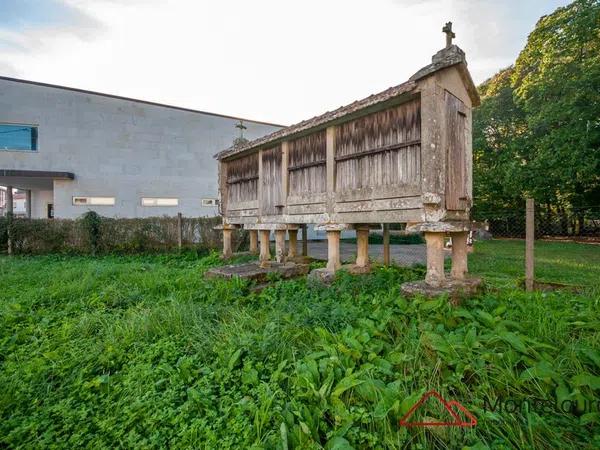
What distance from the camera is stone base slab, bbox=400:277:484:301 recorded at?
4.16m

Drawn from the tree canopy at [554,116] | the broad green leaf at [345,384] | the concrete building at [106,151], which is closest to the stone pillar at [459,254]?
the broad green leaf at [345,384]

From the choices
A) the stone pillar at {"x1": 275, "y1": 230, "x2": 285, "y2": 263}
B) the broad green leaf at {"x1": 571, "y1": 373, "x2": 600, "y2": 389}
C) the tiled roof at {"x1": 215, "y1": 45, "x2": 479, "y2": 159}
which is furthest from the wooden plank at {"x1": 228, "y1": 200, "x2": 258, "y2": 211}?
the broad green leaf at {"x1": 571, "y1": 373, "x2": 600, "y2": 389}

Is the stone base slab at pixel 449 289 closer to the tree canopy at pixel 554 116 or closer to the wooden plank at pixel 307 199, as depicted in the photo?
the wooden plank at pixel 307 199

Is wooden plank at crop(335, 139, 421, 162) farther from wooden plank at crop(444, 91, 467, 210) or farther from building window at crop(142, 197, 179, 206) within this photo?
building window at crop(142, 197, 179, 206)

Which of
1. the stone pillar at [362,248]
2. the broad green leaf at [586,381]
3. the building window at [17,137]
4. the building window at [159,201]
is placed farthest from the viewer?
the building window at [159,201]

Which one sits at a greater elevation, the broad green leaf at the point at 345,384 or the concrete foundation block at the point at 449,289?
the concrete foundation block at the point at 449,289

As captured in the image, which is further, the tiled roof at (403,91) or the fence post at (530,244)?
the fence post at (530,244)

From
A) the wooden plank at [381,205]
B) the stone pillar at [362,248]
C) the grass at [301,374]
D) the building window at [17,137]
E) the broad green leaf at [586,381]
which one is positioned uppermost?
the building window at [17,137]

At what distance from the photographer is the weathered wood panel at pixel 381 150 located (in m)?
4.80

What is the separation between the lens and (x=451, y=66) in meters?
4.47

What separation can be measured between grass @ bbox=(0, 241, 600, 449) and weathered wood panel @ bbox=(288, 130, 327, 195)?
2.85 m

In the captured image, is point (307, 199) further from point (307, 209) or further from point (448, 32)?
point (448, 32)

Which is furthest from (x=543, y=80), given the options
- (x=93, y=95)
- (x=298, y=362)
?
(x=93, y=95)

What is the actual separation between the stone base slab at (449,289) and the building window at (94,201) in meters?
15.1
